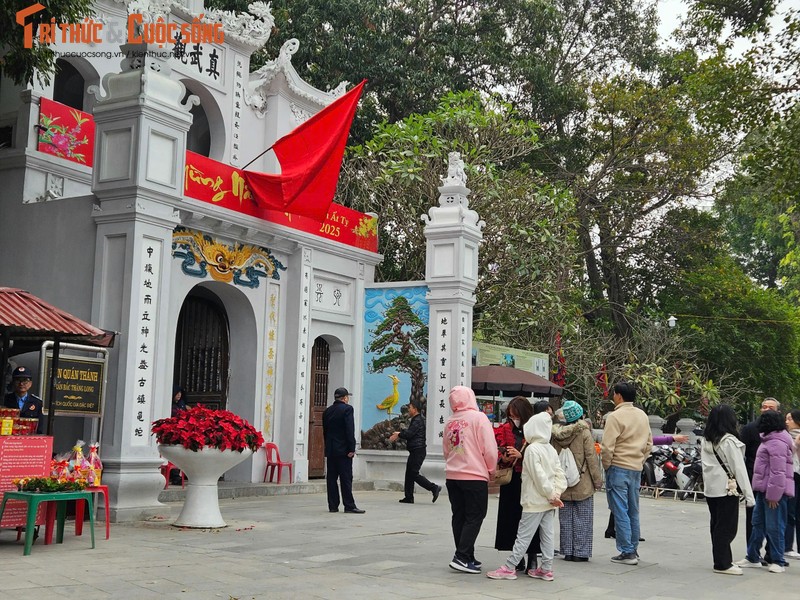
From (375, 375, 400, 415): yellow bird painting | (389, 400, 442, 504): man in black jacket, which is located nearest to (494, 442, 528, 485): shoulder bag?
→ (389, 400, 442, 504): man in black jacket

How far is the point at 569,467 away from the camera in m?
7.89

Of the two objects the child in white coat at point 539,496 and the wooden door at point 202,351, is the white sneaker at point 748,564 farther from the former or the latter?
the wooden door at point 202,351

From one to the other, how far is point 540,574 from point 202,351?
9134 millimetres

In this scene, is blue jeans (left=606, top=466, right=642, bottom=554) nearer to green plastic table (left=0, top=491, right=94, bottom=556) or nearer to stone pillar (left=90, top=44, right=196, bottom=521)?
green plastic table (left=0, top=491, right=94, bottom=556)

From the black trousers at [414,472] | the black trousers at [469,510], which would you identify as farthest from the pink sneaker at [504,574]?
the black trousers at [414,472]

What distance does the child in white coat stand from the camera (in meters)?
7.15

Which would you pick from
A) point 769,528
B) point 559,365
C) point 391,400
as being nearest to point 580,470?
point 769,528

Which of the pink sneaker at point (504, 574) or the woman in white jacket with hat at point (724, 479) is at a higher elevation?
the woman in white jacket with hat at point (724, 479)

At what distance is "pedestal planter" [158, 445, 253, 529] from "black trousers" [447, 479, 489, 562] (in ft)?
10.2

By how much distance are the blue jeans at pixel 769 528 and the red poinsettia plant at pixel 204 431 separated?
517cm

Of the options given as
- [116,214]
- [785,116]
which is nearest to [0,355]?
[116,214]

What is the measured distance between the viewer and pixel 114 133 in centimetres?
1106

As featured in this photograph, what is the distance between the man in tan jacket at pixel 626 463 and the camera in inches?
323

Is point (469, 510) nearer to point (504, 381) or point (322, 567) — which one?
point (322, 567)
